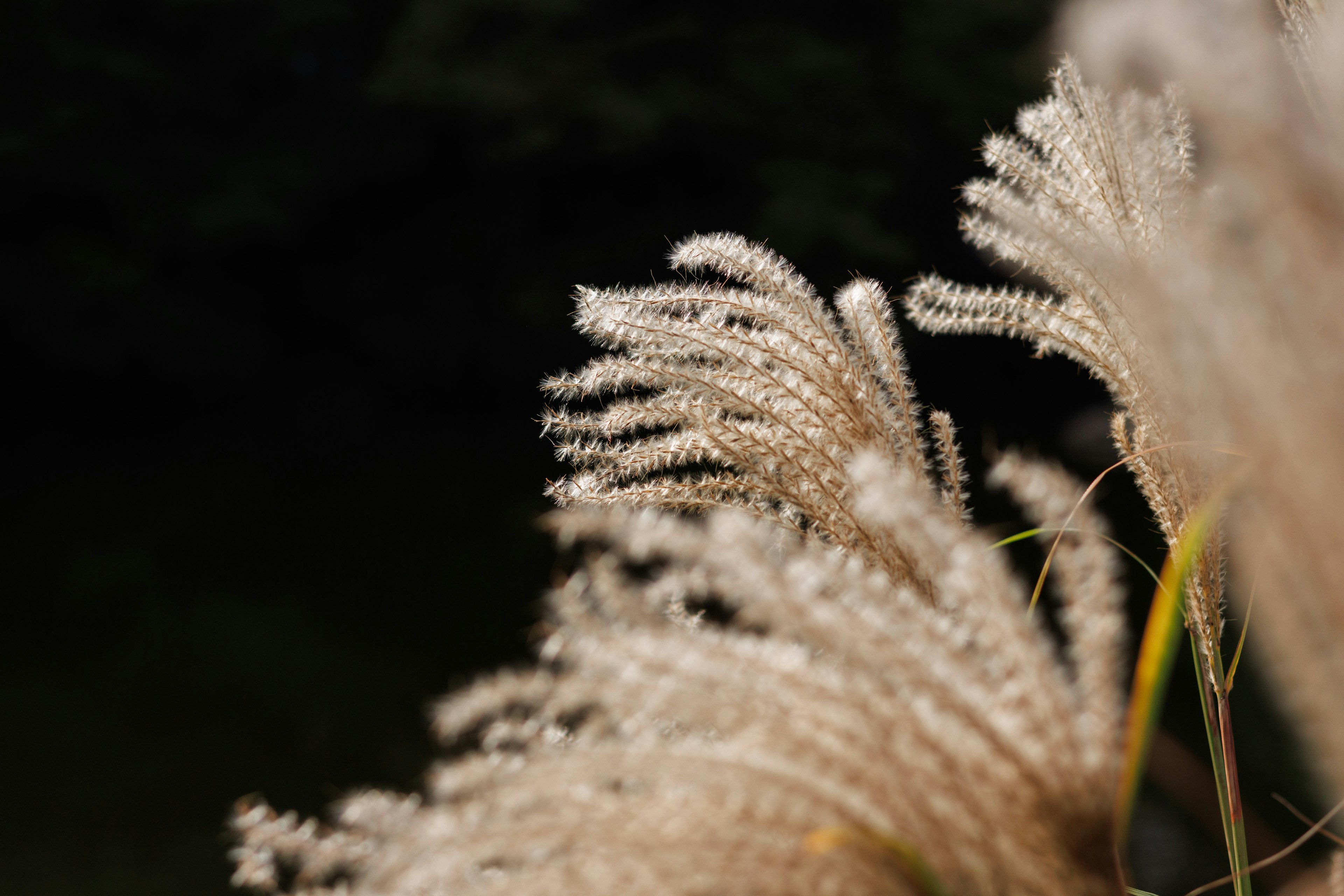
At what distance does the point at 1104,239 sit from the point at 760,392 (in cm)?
32

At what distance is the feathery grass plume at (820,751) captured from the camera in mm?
354

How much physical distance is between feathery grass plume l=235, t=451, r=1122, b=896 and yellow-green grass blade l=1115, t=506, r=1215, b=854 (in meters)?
0.03

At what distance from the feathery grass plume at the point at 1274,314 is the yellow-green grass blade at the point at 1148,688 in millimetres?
63

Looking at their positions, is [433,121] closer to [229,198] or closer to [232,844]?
[229,198]

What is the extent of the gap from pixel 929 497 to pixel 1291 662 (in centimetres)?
34

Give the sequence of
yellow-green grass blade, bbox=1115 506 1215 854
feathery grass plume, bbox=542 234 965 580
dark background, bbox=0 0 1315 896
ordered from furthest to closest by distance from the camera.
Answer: dark background, bbox=0 0 1315 896 < feathery grass plume, bbox=542 234 965 580 < yellow-green grass blade, bbox=1115 506 1215 854

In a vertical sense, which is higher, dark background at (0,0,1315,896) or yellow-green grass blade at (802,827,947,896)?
dark background at (0,0,1315,896)

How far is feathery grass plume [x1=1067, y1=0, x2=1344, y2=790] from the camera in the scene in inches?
11.4

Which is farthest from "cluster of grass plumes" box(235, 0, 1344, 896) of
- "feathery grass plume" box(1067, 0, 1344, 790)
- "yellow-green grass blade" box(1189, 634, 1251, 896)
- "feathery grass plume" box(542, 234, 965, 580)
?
"yellow-green grass blade" box(1189, 634, 1251, 896)

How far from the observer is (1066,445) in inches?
356

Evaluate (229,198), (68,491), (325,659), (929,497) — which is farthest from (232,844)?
(229,198)

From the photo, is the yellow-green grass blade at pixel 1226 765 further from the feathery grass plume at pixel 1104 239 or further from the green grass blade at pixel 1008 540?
the green grass blade at pixel 1008 540

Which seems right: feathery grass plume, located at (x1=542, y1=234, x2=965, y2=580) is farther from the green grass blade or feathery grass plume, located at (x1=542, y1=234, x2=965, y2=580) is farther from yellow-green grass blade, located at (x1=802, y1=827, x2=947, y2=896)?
yellow-green grass blade, located at (x1=802, y1=827, x2=947, y2=896)

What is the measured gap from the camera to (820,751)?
1.20 feet
